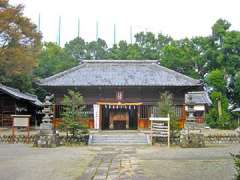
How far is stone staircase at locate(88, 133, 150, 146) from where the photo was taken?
26100 mm

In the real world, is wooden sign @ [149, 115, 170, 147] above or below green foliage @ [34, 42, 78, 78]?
below

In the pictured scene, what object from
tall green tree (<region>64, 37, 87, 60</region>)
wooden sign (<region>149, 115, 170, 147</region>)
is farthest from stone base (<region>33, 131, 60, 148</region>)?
tall green tree (<region>64, 37, 87, 60</region>)

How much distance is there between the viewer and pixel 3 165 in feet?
46.8

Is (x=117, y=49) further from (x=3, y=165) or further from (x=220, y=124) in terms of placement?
(x=3, y=165)

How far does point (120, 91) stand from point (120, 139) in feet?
26.7

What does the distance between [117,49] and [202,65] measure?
17267 mm

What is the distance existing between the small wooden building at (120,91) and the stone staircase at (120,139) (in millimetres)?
5526

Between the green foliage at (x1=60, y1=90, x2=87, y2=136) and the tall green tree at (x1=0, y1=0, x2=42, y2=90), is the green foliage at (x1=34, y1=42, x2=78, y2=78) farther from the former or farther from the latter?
the green foliage at (x1=60, y1=90, x2=87, y2=136)

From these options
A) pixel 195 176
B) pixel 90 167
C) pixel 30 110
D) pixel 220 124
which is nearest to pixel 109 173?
pixel 90 167

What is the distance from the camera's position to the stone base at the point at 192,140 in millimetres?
22906

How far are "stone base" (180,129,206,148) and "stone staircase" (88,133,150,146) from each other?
136 inches

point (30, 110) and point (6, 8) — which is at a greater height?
point (6, 8)

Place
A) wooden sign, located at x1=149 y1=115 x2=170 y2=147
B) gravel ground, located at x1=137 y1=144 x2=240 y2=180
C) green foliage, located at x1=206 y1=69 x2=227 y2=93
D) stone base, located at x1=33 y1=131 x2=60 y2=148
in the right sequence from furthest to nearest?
green foliage, located at x1=206 y1=69 x2=227 y2=93 < wooden sign, located at x1=149 y1=115 x2=170 y2=147 < stone base, located at x1=33 y1=131 x2=60 y2=148 < gravel ground, located at x1=137 y1=144 x2=240 y2=180

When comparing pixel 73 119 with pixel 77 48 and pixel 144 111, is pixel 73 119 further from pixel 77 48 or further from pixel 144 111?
pixel 77 48
